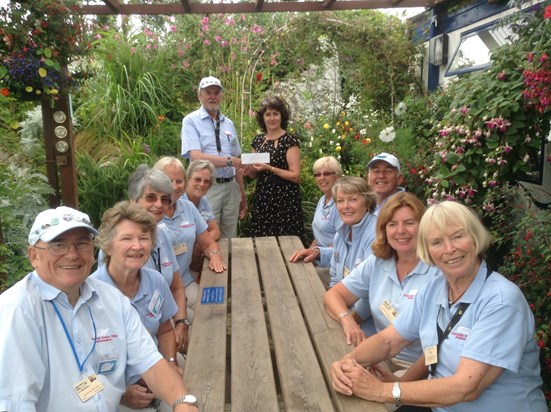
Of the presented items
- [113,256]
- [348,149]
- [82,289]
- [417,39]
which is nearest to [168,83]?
[348,149]

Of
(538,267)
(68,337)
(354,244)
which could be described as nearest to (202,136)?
(354,244)

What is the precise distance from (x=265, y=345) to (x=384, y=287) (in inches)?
25.1

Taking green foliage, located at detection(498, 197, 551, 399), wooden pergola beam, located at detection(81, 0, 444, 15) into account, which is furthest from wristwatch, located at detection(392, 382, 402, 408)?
wooden pergola beam, located at detection(81, 0, 444, 15)

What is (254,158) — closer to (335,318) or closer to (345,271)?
(345,271)

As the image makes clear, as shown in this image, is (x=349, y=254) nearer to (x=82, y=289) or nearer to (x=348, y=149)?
(x=82, y=289)

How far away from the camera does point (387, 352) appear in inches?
81.0

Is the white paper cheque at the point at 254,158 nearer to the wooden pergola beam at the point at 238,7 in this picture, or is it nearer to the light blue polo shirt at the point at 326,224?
the light blue polo shirt at the point at 326,224

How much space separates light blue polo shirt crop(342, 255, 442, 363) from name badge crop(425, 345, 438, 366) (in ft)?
1.05

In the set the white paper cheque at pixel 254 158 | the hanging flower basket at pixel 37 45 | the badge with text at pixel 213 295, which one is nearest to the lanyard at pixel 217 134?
the white paper cheque at pixel 254 158

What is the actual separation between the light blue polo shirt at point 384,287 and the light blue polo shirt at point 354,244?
0.32 meters

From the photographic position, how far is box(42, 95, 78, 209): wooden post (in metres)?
4.01

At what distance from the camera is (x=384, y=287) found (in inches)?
94.7

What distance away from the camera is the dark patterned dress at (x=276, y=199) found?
447 cm

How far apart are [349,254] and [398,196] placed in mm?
710
